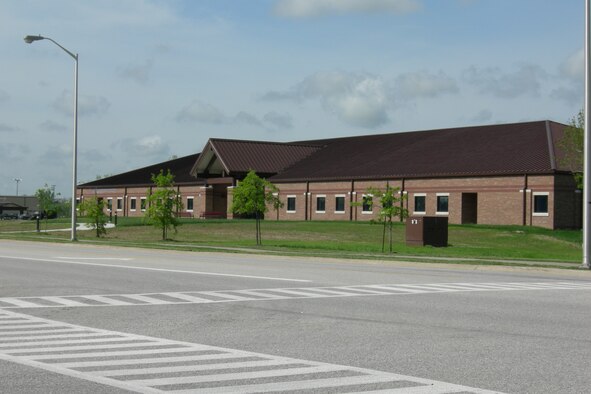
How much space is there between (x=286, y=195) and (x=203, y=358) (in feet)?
209

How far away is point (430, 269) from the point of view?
2525cm

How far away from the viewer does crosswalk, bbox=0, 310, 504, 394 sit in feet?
24.4

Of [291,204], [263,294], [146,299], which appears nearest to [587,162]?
[263,294]

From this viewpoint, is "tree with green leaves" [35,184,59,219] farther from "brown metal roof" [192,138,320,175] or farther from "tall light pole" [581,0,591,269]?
"tall light pole" [581,0,591,269]

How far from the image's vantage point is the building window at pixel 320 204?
69500mm

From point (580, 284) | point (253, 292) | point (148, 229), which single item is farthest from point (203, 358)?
point (148, 229)

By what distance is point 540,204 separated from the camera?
55.6 meters

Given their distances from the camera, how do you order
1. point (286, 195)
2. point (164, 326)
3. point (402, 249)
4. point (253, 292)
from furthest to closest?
point (286, 195), point (402, 249), point (253, 292), point (164, 326)

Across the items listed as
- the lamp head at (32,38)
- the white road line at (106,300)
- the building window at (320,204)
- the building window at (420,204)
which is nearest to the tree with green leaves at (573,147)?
the building window at (420,204)

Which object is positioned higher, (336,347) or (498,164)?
(498,164)

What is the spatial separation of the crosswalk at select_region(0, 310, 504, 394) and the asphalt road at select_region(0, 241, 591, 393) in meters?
0.02

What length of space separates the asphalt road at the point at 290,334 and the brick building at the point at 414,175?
26735 millimetres

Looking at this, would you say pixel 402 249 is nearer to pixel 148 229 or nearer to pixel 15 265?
pixel 15 265

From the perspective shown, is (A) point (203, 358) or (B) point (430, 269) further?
(B) point (430, 269)
